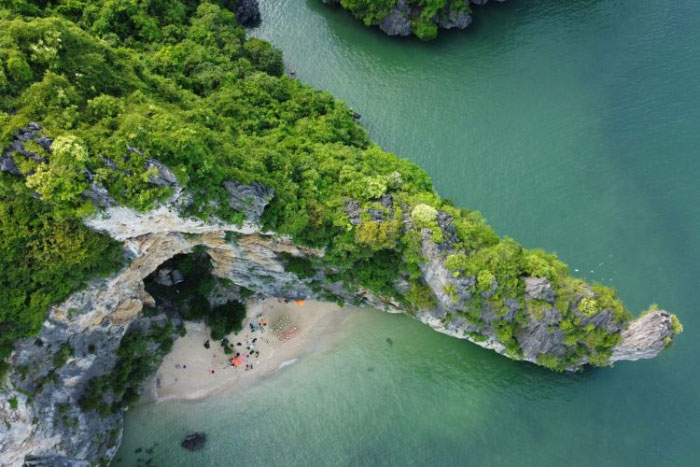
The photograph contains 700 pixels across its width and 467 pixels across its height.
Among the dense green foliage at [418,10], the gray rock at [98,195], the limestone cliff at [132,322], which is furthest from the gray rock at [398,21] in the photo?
the gray rock at [98,195]

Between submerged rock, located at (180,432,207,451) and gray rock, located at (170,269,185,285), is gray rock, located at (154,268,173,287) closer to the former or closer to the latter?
gray rock, located at (170,269,185,285)

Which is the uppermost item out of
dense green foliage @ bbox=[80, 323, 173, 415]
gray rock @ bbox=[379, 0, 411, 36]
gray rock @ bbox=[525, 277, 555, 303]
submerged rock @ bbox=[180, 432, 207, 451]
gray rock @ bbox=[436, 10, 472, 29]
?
gray rock @ bbox=[436, 10, 472, 29]

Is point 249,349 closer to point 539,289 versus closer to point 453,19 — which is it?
point 539,289

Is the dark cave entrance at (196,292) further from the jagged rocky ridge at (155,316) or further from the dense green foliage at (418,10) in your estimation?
the dense green foliage at (418,10)

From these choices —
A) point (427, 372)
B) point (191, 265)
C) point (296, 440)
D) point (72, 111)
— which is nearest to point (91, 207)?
point (72, 111)

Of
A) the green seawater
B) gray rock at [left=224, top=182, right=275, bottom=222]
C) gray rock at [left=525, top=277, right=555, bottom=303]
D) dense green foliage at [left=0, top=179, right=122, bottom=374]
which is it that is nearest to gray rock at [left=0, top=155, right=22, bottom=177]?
dense green foliage at [left=0, top=179, right=122, bottom=374]

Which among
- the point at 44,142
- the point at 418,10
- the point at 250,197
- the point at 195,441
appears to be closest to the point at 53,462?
the point at 195,441

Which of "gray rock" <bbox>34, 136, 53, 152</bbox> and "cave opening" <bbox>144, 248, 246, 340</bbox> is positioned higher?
"gray rock" <bbox>34, 136, 53, 152</bbox>

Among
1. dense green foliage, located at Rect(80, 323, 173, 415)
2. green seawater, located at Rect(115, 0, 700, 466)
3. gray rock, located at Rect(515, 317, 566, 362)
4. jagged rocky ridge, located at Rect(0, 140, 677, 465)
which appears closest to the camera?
jagged rocky ridge, located at Rect(0, 140, 677, 465)
